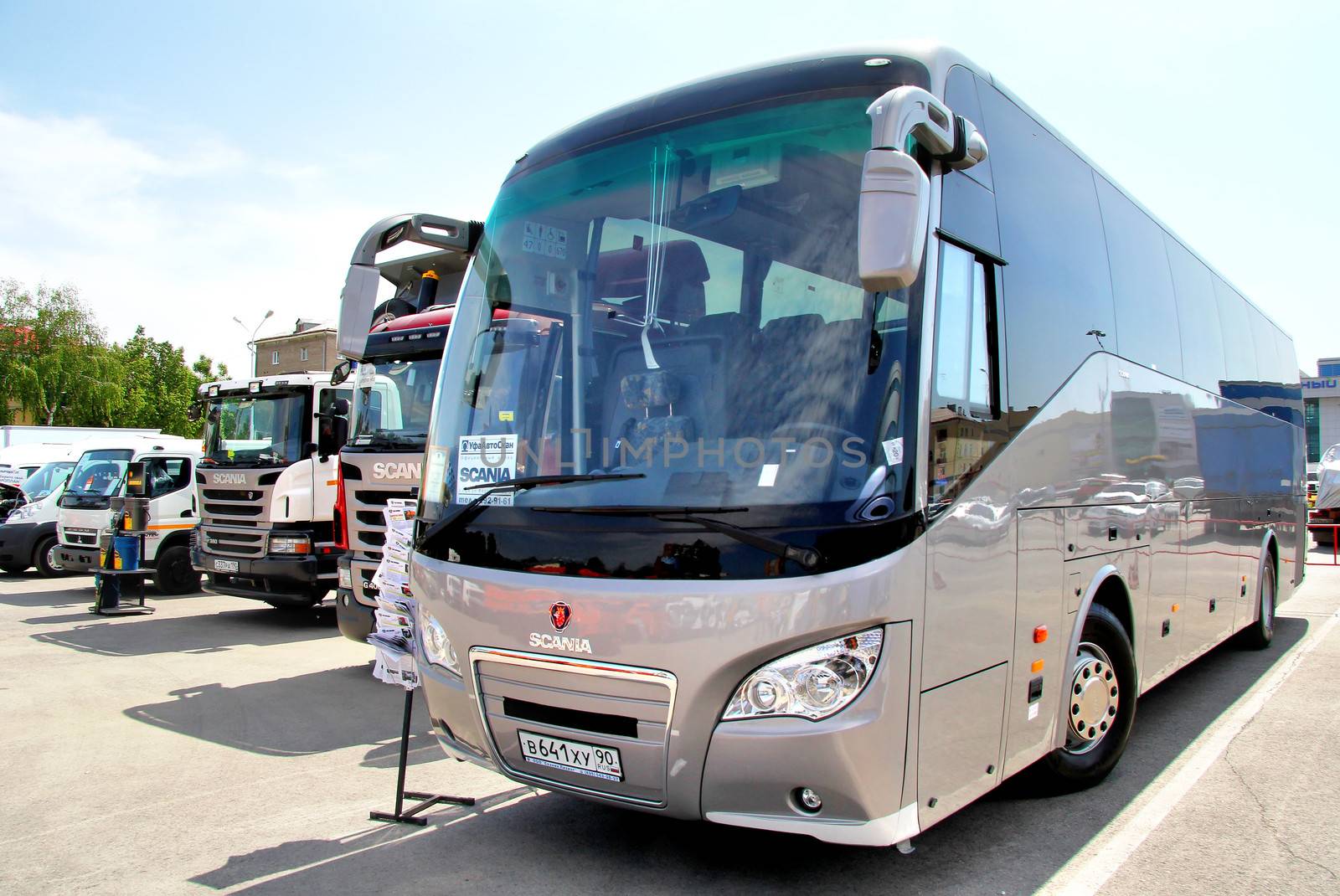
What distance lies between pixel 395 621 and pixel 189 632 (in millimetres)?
7887

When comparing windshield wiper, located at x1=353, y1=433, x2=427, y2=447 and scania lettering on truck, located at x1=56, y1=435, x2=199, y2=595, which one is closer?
windshield wiper, located at x1=353, y1=433, x2=427, y2=447

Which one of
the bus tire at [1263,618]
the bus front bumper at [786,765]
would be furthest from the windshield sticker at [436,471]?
the bus tire at [1263,618]

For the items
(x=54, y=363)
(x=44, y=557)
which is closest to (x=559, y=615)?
(x=44, y=557)

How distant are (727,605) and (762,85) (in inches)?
84.3

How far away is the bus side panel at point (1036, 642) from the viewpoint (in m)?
4.21

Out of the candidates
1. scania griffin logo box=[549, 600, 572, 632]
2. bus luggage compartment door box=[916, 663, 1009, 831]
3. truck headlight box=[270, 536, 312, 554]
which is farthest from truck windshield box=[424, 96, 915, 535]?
truck headlight box=[270, 536, 312, 554]

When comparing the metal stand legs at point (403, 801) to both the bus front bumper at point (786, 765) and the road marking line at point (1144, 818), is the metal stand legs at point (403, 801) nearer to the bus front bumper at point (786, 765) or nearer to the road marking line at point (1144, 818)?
the bus front bumper at point (786, 765)

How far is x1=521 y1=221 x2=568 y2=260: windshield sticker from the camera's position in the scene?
440 cm

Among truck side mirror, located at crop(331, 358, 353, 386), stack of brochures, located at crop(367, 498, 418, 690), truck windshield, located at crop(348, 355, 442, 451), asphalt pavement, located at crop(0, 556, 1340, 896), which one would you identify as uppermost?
truck side mirror, located at crop(331, 358, 353, 386)

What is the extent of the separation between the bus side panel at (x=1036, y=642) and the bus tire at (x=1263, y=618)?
5.79m

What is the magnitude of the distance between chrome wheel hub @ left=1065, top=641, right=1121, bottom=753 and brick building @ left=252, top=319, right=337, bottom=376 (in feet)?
231

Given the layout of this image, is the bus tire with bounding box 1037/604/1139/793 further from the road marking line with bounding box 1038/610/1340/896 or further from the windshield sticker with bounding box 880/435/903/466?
the windshield sticker with bounding box 880/435/903/466

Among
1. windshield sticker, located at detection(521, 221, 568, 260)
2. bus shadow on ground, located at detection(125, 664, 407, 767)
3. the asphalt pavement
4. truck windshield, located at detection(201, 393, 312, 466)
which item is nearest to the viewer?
the asphalt pavement

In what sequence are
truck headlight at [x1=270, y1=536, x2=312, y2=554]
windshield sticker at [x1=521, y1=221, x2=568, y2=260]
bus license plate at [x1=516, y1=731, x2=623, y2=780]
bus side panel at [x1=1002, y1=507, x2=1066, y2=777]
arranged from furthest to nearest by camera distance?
truck headlight at [x1=270, y1=536, x2=312, y2=554], windshield sticker at [x1=521, y1=221, x2=568, y2=260], bus side panel at [x1=1002, y1=507, x2=1066, y2=777], bus license plate at [x1=516, y1=731, x2=623, y2=780]
